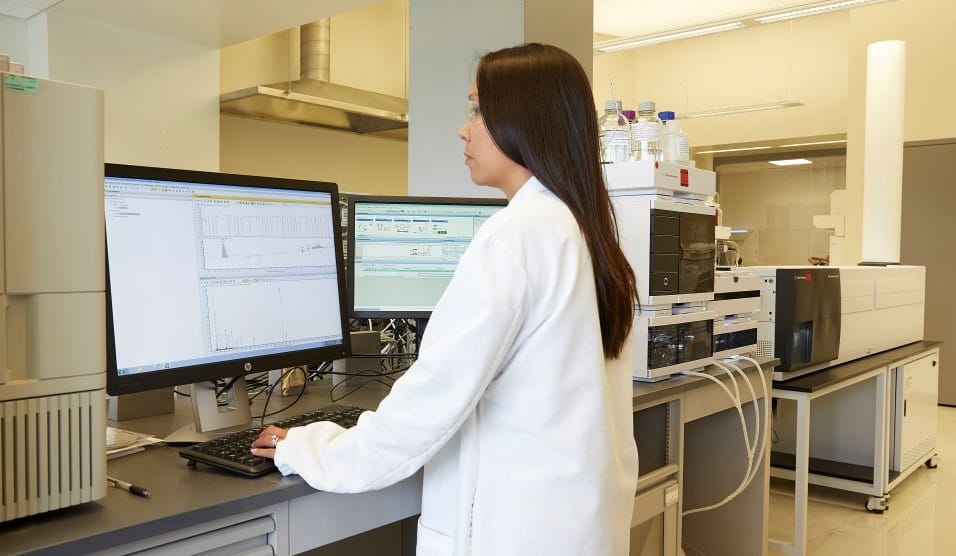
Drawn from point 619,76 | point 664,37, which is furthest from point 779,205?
point 664,37

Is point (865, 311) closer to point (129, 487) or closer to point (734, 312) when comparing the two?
point (734, 312)

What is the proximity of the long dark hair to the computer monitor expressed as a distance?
1.59ft

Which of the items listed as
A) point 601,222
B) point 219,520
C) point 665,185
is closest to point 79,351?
point 219,520

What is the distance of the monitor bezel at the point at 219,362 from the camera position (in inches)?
44.1

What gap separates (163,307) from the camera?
3.90 ft

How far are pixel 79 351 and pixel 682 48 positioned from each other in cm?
798

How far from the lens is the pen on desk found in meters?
0.97

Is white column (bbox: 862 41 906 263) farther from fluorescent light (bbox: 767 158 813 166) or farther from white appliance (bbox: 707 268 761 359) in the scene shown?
fluorescent light (bbox: 767 158 813 166)

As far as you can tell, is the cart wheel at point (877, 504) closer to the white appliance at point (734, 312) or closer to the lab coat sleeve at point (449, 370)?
the white appliance at point (734, 312)

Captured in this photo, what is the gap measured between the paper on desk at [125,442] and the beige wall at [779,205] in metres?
7.28

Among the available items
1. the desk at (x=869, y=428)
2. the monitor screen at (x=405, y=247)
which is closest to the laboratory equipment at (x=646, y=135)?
the monitor screen at (x=405, y=247)

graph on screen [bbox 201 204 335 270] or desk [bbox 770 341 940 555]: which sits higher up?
graph on screen [bbox 201 204 335 270]

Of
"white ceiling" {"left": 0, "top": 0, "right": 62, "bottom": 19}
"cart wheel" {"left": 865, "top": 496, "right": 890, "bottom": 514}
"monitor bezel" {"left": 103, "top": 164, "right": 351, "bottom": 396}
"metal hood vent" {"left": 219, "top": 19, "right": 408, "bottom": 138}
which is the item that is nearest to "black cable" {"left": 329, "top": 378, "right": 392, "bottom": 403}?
"monitor bezel" {"left": 103, "top": 164, "right": 351, "bottom": 396}

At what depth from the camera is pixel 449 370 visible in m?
0.95
